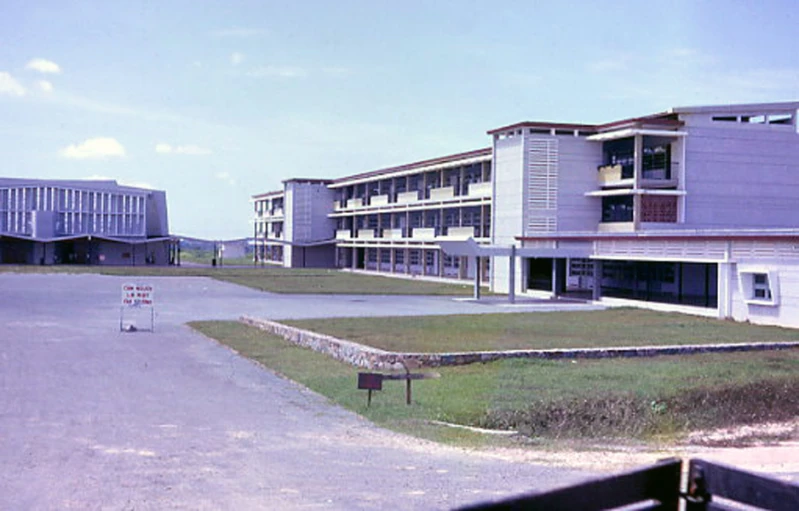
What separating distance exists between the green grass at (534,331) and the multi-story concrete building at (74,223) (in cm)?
6266

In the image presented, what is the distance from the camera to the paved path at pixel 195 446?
8.60 m

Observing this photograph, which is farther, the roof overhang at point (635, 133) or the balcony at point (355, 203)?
the balcony at point (355, 203)

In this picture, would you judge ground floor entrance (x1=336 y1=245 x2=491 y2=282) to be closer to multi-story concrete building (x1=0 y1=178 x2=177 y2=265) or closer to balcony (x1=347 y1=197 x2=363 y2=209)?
balcony (x1=347 y1=197 x2=363 y2=209)

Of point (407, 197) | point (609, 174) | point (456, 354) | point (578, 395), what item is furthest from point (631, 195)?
point (578, 395)

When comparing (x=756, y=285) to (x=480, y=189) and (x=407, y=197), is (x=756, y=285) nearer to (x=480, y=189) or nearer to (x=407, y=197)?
(x=480, y=189)

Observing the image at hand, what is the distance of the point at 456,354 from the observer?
19.6 m

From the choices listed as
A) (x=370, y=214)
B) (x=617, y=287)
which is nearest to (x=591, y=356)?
(x=617, y=287)

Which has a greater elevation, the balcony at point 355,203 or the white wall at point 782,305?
the balcony at point 355,203

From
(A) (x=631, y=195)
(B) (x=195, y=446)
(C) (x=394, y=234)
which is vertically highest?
(A) (x=631, y=195)

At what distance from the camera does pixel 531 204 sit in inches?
2048

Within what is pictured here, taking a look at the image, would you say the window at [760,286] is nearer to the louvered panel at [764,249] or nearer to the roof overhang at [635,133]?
the louvered panel at [764,249]

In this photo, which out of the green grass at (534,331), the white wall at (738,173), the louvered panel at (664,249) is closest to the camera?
the green grass at (534,331)

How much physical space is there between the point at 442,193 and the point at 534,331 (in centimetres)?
4391

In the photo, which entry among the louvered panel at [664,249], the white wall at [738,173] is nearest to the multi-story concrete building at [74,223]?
the louvered panel at [664,249]
